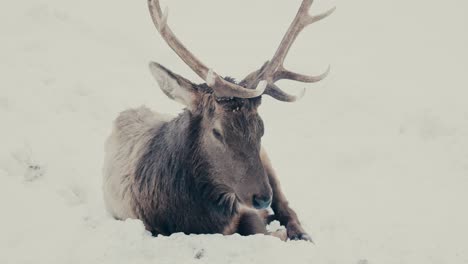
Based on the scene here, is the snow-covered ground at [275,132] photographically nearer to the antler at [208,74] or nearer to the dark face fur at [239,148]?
the dark face fur at [239,148]

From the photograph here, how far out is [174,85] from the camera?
13.0ft

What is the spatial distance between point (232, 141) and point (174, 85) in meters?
0.72

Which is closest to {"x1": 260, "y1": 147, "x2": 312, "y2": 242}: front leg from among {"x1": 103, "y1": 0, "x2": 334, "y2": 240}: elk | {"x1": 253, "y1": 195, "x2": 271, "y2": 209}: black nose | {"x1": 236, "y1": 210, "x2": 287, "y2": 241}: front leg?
{"x1": 103, "y1": 0, "x2": 334, "y2": 240}: elk

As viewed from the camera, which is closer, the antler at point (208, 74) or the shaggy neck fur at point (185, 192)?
the antler at point (208, 74)

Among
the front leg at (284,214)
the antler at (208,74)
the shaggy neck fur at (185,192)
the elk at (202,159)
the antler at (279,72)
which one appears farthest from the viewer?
the front leg at (284,214)

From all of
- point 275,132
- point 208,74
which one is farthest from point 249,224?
point 275,132

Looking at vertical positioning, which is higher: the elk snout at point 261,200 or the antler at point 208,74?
the antler at point 208,74

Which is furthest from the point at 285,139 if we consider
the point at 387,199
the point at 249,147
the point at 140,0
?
the point at 140,0

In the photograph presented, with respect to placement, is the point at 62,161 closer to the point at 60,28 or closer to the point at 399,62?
the point at 60,28

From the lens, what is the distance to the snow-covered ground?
12.3 ft

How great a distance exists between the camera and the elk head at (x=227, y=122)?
3.76 meters

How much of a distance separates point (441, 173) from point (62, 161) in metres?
5.89

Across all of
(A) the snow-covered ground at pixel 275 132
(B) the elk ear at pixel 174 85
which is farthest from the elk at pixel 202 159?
(A) the snow-covered ground at pixel 275 132

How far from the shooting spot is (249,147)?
382 centimetres
